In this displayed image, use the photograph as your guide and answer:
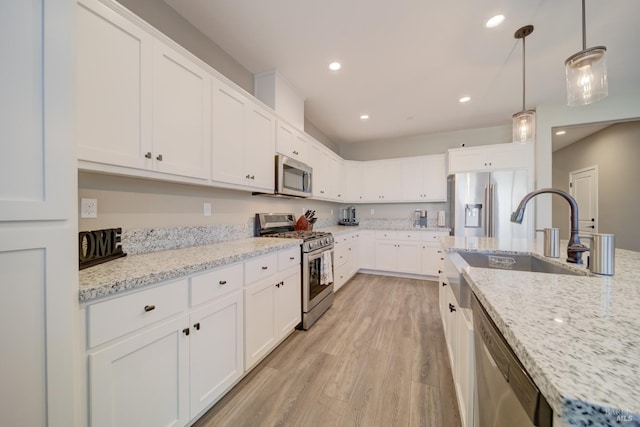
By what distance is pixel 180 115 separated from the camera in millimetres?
1572

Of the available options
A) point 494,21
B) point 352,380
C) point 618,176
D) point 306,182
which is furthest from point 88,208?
point 618,176

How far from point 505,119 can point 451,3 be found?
9.72 ft

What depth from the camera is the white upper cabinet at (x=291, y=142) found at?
8.52ft

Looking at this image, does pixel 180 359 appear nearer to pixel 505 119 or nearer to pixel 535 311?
pixel 535 311

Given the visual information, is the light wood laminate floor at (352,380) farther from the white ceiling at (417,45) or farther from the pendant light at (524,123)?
the white ceiling at (417,45)

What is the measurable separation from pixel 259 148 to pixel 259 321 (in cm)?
152

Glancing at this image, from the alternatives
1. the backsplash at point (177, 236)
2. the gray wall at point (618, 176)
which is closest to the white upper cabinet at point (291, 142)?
the backsplash at point (177, 236)

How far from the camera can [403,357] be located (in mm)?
1941

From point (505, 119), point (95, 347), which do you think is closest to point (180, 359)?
point (95, 347)

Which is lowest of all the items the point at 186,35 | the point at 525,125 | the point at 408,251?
the point at 408,251

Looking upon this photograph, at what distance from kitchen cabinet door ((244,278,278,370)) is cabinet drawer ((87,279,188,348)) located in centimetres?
51

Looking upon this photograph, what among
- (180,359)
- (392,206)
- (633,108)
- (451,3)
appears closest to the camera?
(180,359)

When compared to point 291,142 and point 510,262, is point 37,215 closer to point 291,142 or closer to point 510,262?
point 291,142

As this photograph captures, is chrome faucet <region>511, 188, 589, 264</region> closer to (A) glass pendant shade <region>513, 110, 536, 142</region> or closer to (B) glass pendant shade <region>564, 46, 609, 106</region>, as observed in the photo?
(B) glass pendant shade <region>564, 46, 609, 106</region>
